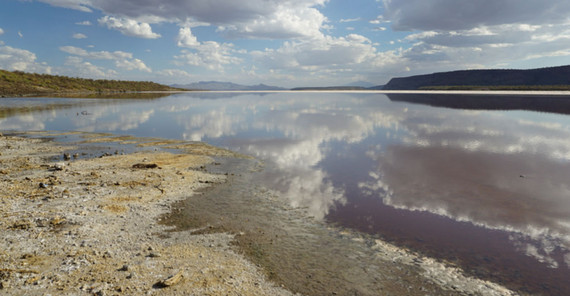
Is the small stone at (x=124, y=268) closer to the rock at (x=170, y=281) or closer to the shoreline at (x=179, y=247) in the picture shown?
the shoreline at (x=179, y=247)

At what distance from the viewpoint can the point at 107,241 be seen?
10.6m

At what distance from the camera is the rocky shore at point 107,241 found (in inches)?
328

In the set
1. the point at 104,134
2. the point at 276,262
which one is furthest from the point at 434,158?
the point at 104,134

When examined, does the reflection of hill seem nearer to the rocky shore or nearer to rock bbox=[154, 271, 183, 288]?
the rocky shore

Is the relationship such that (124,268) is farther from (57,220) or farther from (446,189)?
(446,189)

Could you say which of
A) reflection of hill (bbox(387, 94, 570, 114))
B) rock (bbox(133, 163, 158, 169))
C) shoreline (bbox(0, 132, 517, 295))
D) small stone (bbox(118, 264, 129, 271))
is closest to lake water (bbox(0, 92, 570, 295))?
shoreline (bbox(0, 132, 517, 295))

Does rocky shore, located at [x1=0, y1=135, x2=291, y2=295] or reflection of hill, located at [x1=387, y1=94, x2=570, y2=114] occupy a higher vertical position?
reflection of hill, located at [x1=387, y1=94, x2=570, y2=114]

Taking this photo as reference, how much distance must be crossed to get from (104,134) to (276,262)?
3428 cm

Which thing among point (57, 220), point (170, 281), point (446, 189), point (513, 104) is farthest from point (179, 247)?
point (513, 104)

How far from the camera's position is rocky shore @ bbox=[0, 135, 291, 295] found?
8328mm

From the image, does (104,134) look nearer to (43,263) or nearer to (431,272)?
(43,263)

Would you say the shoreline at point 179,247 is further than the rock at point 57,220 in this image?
No

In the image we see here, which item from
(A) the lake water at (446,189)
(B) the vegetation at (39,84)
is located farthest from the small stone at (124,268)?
(B) the vegetation at (39,84)

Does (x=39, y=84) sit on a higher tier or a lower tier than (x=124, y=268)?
higher
